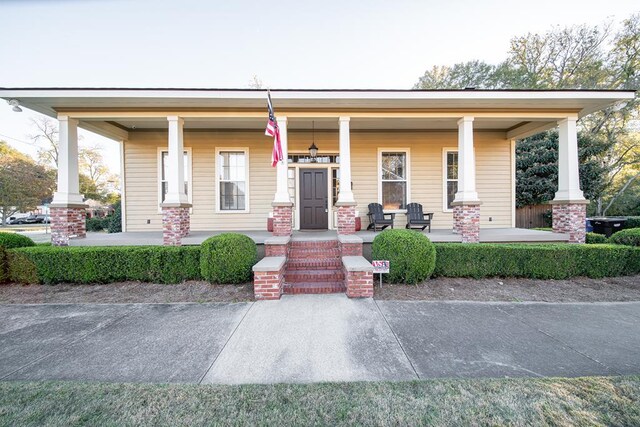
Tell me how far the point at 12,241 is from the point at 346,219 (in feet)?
23.3

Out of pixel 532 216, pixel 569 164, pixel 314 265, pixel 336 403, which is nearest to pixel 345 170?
pixel 314 265

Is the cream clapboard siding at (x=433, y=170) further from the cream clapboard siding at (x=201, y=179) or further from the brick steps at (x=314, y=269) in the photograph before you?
the brick steps at (x=314, y=269)

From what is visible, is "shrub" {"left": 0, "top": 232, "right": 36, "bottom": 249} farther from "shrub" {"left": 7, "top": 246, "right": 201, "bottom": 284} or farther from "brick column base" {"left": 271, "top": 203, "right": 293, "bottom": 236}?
"brick column base" {"left": 271, "top": 203, "right": 293, "bottom": 236}

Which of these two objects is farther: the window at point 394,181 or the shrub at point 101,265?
the window at point 394,181

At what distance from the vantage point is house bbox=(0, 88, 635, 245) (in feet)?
21.2

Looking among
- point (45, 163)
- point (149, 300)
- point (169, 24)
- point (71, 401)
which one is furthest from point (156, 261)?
point (45, 163)

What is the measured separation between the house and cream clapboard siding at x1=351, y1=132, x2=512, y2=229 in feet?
0.11

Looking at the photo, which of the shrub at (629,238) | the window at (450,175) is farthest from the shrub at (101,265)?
the shrub at (629,238)

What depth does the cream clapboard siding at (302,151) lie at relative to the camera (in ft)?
28.0

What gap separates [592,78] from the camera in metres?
16.9

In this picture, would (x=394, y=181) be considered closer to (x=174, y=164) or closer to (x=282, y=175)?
(x=282, y=175)

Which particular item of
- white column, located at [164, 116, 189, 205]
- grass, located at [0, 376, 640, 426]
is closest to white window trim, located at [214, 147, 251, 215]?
white column, located at [164, 116, 189, 205]

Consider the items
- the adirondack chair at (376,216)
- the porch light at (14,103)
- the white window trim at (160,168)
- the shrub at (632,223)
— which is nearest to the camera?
the porch light at (14,103)

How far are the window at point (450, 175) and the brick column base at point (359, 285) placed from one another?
224 inches
